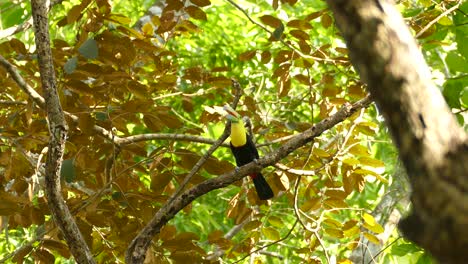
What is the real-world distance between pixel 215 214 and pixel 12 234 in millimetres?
1754

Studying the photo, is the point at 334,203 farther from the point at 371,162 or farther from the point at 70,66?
the point at 70,66

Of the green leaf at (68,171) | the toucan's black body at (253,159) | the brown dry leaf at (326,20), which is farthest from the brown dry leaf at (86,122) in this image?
the brown dry leaf at (326,20)

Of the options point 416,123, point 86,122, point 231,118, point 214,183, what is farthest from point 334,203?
point 416,123

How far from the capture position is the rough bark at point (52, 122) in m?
2.32

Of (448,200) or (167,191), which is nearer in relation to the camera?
(448,200)

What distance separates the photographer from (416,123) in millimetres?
1063

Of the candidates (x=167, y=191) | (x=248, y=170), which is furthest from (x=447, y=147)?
(x=167, y=191)

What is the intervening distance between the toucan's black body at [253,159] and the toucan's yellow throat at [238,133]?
47mm

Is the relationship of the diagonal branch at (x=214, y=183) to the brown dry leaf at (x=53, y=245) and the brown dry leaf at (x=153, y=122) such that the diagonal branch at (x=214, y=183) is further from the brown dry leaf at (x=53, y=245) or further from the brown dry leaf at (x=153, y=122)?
the brown dry leaf at (x=153, y=122)

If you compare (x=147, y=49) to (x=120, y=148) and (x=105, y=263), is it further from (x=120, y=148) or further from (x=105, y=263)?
(x=105, y=263)

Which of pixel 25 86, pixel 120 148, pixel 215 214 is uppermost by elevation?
Result: pixel 25 86

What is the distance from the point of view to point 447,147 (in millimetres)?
1042

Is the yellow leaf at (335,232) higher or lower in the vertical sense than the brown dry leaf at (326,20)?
lower

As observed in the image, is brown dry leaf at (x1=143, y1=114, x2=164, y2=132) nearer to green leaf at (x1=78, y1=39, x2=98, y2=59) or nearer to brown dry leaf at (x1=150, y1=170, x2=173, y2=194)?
brown dry leaf at (x1=150, y1=170, x2=173, y2=194)
